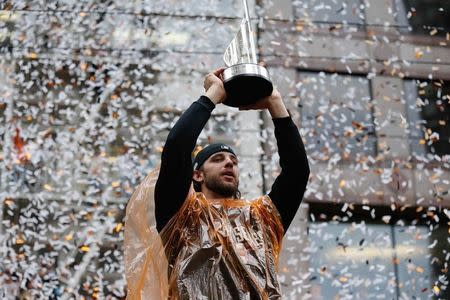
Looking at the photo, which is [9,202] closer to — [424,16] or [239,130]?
[239,130]

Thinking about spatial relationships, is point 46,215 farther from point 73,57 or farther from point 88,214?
point 73,57

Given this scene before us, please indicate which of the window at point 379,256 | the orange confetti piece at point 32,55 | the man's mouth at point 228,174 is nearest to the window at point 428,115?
the window at point 379,256

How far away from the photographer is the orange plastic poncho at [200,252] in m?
2.75

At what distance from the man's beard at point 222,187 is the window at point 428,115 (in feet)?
29.2

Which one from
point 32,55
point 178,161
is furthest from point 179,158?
point 32,55

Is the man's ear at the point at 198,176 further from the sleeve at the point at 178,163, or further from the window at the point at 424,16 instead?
the window at the point at 424,16

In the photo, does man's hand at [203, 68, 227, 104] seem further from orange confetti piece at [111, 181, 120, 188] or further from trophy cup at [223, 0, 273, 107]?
orange confetti piece at [111, 181, 120, 188]

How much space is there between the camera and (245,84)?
289cm

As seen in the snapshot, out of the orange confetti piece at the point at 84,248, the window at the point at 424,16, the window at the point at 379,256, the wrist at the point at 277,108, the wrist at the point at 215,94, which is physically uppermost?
the window at the point at 424,16

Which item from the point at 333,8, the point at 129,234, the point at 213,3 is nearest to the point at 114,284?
the point at 213,3

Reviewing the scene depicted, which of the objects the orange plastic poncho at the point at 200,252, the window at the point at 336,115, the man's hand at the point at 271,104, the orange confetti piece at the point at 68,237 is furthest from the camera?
the window at the point at 336,115

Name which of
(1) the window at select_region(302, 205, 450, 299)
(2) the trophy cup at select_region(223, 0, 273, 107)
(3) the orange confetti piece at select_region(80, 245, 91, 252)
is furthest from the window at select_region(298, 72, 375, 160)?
(2) the trophy cup at select_region(223, 0, 273, 107)

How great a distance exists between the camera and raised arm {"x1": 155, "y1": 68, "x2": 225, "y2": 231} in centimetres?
276

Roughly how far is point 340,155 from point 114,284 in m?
3.47
